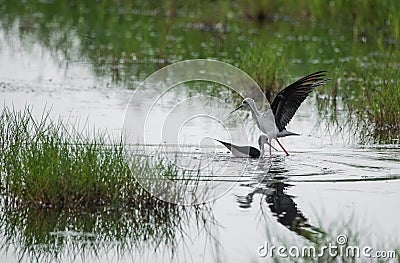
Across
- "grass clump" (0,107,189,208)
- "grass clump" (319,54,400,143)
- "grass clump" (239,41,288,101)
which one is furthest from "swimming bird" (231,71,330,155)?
"grass clump" (239,41,288,101)

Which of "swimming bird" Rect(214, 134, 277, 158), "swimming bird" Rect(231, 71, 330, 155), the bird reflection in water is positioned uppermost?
"swimming bird" Rect(231, 71, 330, 155)

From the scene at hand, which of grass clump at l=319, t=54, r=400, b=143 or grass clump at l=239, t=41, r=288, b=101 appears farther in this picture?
grass clump at l=239, t=41, r=288, b=101

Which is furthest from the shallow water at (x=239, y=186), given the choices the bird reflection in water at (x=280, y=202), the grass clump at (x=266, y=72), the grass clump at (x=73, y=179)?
the grass clump at (x=266, y=72)

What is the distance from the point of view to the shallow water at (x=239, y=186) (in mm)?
6453

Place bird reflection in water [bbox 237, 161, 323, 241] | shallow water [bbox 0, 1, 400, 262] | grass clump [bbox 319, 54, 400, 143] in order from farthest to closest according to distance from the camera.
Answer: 1. grass clump [bbox 319, 54, 400, 143]
2. bird reflection in water [bbox 237, 161, 323, 241]
3. shallow water [bbox 0, 1, 400, 262]

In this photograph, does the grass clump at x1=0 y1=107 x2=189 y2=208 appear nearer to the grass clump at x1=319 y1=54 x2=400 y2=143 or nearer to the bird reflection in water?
the bird reflection in water

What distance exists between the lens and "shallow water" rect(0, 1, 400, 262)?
6.45 meters

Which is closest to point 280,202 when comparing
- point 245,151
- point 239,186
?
point 239,186

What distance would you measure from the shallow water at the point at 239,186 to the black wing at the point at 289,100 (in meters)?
0.35

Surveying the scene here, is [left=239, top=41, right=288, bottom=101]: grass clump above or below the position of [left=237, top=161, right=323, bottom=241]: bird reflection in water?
above

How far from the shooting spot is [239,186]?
7.90m

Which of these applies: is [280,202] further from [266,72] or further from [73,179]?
[266,72]

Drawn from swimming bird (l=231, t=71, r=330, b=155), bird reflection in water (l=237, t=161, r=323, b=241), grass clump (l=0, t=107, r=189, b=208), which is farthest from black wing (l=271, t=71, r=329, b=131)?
grass clump (l=0, t=107, r=189, b=208)

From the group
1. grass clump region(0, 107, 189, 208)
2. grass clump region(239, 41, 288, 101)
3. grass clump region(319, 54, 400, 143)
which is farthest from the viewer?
grass clump region(239, 41, 288, 101)
